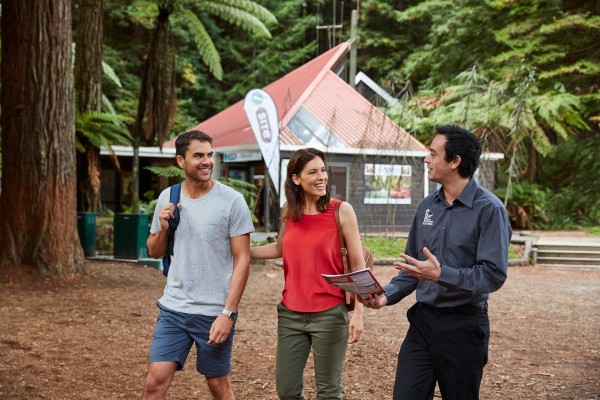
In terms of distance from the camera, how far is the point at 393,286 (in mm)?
3959

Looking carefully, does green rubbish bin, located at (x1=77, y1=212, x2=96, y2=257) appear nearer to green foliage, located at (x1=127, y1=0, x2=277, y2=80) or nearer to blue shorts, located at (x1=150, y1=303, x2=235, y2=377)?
green foliage, located at (x1=127, y1=0, x2=277, y2=80)

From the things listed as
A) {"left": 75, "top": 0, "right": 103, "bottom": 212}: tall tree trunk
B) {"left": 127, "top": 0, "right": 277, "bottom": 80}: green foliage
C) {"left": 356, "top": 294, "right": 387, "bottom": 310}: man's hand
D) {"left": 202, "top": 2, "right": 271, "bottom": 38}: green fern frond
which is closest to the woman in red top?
{"left": 356, "top": 294, "right": 387, "bottom": 310}: man's hand

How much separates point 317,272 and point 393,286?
15.9 inches

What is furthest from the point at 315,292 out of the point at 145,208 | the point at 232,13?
the point at 145,208

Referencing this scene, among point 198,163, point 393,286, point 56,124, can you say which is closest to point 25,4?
point 56,124

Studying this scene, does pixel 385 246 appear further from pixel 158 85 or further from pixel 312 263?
pixel 312 263

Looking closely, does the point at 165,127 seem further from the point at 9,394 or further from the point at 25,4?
the point at 9,394

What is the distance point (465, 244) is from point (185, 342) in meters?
1.56

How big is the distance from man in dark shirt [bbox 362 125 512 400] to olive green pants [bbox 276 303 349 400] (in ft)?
1.36

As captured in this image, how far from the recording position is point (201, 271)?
163 inches

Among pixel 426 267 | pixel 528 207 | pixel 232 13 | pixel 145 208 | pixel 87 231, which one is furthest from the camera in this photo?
pixel 528 207

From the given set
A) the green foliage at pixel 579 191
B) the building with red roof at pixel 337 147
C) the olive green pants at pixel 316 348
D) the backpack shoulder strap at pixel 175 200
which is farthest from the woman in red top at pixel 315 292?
the green foliage at pixel 579 191

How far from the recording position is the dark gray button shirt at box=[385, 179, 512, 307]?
3434 millimetres

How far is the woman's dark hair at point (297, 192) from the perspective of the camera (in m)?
4.18
